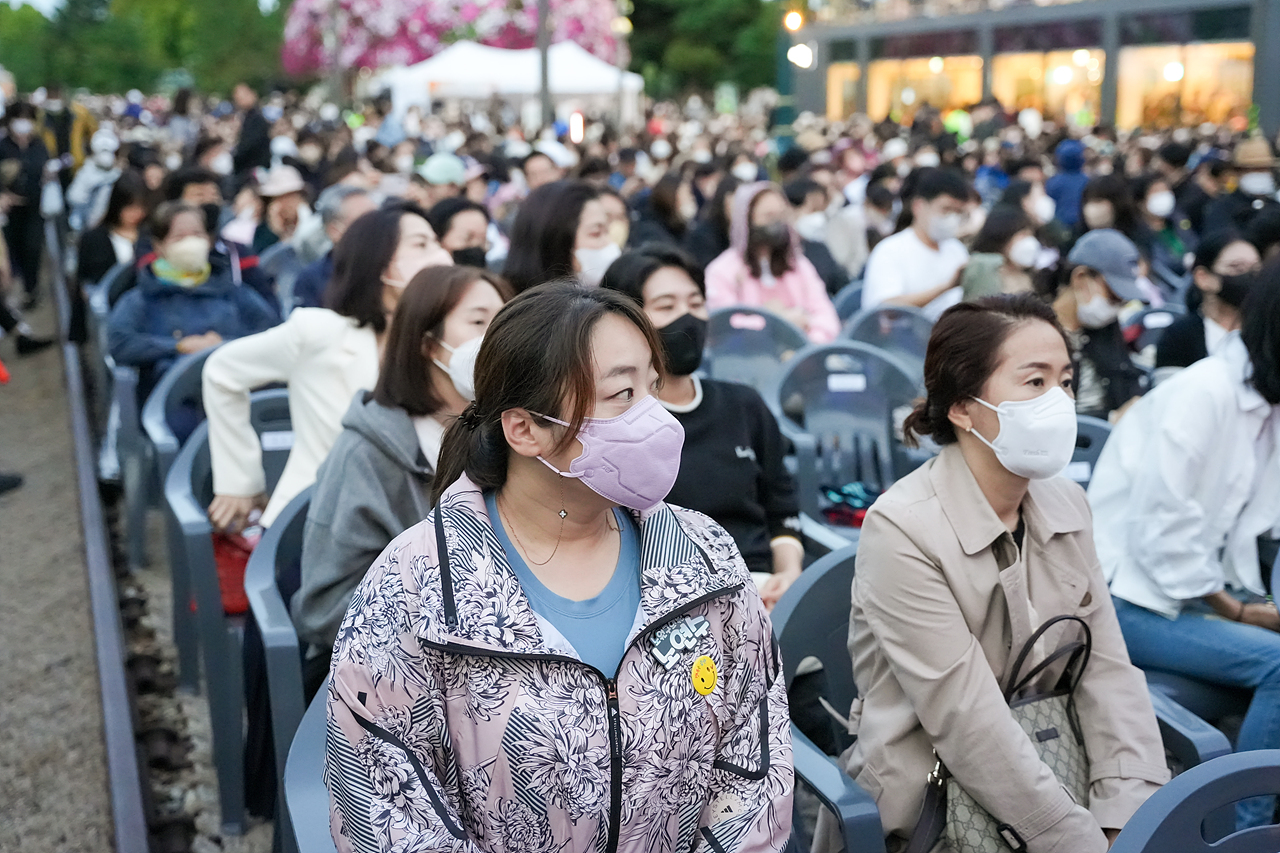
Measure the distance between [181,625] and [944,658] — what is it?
10.7 ft

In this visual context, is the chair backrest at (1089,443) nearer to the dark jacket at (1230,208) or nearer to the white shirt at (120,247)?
the dark jacket at (1230,208)

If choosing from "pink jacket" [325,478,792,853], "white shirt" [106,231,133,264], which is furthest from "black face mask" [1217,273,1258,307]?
"white shirt" [106,231,133,264]

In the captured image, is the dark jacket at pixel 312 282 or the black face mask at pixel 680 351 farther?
the dark jacket at pixel 312 282

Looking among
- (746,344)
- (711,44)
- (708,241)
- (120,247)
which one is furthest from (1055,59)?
(746,344)

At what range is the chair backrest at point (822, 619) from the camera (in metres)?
3.00

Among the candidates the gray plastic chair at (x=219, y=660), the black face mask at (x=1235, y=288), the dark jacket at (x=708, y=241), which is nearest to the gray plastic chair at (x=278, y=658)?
the gray plastic chair at (x=219, y=660)

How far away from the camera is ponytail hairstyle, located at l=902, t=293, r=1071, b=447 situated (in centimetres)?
289

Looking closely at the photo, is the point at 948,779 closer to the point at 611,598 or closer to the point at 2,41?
the point at 611,598

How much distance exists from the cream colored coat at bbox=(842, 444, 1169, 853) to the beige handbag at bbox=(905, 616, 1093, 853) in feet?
0.08

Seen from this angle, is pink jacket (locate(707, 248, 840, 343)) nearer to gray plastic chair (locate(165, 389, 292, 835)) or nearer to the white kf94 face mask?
gray plastic chair (locate(165, 389, 292, 835))

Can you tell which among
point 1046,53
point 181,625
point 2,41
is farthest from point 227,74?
point 181,625

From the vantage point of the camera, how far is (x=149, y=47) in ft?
253

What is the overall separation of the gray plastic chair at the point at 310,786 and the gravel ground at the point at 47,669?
1.68 m

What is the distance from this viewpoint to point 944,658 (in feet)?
8.64
